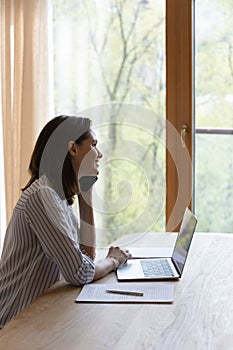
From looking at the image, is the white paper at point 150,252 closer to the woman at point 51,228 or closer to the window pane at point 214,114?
the woman at point 51,228

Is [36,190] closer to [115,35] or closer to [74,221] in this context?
[74,221]

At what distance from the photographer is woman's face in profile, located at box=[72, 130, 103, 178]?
7.72 feet

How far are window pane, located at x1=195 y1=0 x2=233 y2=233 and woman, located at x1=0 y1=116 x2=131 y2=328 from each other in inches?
53.7

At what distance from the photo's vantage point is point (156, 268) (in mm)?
2307

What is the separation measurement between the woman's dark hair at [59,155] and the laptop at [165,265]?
1.08ft

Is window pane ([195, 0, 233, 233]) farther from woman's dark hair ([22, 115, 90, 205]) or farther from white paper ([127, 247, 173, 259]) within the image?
woman's dark hair ([22, 115, 90, 205])

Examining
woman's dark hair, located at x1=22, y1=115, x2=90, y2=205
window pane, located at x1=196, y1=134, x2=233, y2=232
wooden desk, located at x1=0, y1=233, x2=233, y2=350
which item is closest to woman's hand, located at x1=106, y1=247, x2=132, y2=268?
wooden desk, located at x1=0, y1=233, x2=233, y2=350

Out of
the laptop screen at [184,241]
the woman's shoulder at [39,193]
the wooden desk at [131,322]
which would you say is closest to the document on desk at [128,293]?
the wooden desk at [131,322]

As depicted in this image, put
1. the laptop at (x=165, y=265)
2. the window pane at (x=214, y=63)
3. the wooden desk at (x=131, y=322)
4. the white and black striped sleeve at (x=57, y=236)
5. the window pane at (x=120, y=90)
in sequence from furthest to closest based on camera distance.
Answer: the window pane at (x=120, y=90) → the window pane at (x=214, y=63) → the laptop at (x=165, y=265) → the white and black striped sleeve at (x=57, y=236) → the wooden desk at (x=131, y=322)

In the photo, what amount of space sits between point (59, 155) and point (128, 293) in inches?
21.6

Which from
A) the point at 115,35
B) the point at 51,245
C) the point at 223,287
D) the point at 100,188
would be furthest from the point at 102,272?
the point at 115,35

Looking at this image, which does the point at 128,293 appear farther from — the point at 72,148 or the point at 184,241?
the point at 72,148

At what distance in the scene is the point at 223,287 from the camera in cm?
212

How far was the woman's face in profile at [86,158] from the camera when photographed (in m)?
2.35
